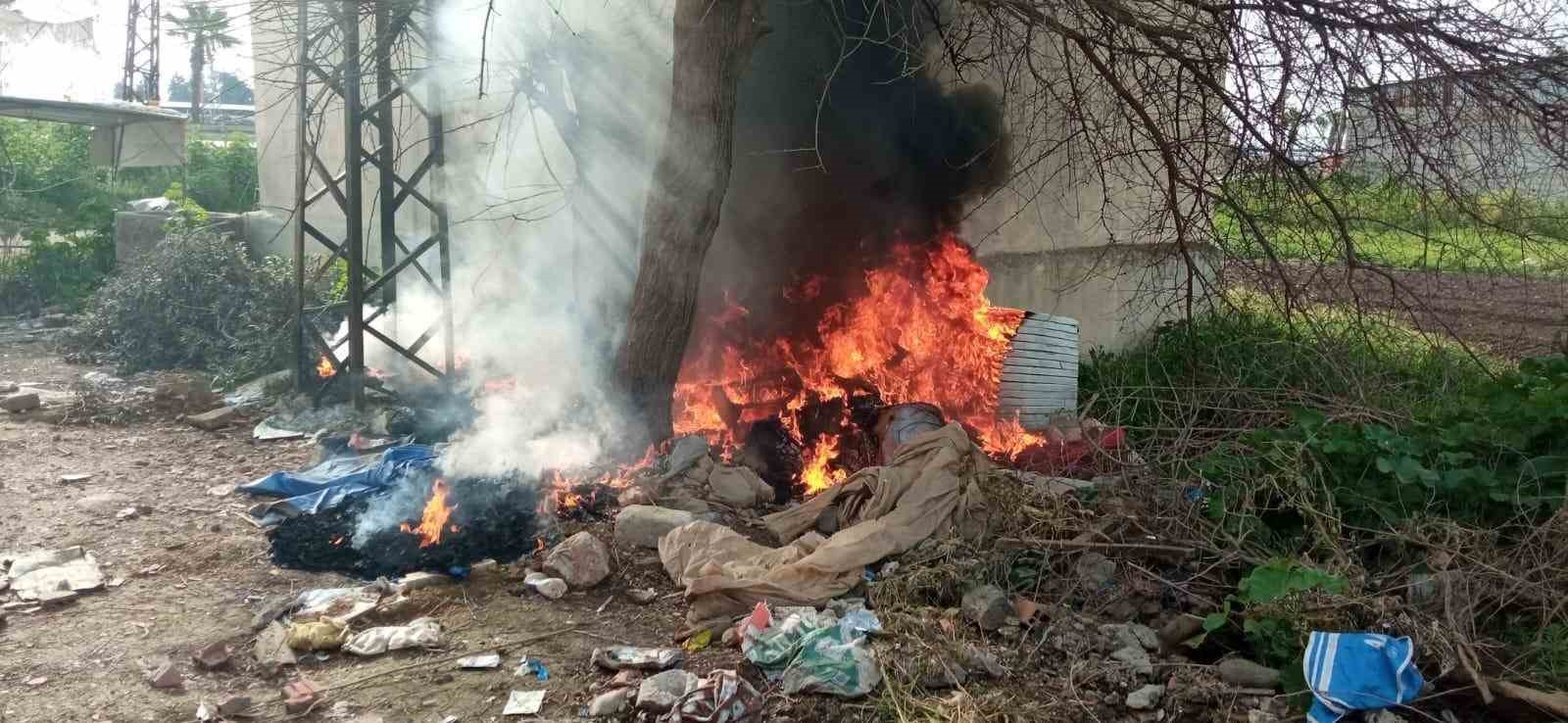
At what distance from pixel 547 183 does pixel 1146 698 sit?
7493 millimetres

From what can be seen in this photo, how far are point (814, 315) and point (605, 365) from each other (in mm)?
2250

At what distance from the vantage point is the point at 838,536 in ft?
17.4

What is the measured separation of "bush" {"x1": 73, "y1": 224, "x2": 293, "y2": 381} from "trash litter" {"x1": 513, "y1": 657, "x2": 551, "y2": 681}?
791 cm

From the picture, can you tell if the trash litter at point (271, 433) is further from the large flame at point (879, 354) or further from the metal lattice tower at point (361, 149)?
the large flame at point (879, 354)

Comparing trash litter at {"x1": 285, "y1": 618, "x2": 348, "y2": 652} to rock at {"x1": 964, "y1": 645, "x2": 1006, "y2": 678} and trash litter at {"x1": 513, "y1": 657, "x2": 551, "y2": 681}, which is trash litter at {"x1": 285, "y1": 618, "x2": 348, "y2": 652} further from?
rock at {"x1": 964, "y1": 645, "x2": 1006, "y2": 678}

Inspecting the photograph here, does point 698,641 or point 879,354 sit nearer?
point 698,641

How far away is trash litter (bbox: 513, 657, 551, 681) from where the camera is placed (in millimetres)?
4305

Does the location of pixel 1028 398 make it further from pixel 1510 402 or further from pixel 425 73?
pixel 425 73

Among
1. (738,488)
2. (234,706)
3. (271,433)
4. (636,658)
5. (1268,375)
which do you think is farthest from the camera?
(271,433)

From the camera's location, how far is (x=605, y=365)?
7.88 m

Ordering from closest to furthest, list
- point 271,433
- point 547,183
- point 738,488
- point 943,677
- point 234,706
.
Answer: point 234,706
point 943,677
point 738,488
point 271,433
point 547,183

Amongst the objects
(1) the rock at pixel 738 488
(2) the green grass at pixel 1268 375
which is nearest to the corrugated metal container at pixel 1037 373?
(2) the green grass at pixel 1268 375

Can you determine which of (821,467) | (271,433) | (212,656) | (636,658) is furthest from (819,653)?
(271,433)

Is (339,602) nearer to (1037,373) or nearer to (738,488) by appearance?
(738,488)
